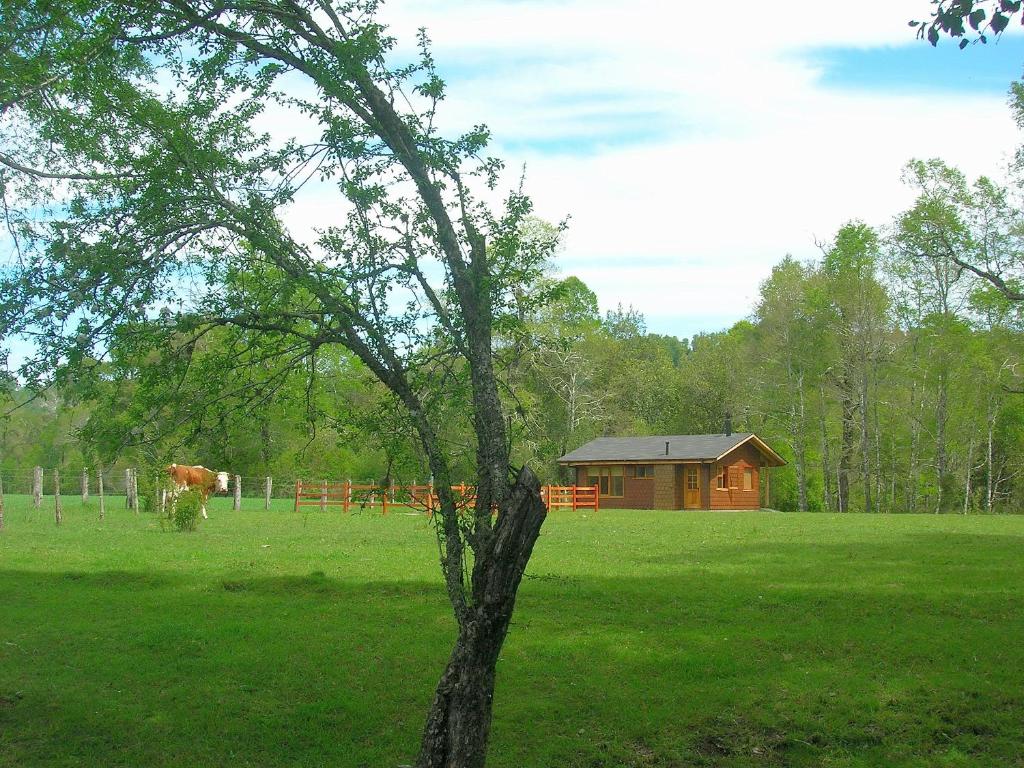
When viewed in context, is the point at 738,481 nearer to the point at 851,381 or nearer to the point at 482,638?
the point at 851,381

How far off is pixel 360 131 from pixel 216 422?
229 centimetres

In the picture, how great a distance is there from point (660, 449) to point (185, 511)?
2722 centimetres

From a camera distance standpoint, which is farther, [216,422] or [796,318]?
[796,318]

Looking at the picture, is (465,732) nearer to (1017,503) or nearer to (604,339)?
(1017,503)

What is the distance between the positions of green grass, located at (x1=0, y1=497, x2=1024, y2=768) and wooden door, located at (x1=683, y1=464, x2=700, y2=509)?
2797 cm

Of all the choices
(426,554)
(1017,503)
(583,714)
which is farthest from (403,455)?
Answer: (1017,503)

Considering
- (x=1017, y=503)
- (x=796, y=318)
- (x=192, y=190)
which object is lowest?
(x=1017, y=503)

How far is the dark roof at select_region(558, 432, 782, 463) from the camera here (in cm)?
4347

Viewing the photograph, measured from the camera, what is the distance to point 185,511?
22.4m

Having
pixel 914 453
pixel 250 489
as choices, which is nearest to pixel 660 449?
pixel 914 453

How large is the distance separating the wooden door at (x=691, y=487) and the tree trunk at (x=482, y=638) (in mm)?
39400

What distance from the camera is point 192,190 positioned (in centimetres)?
615

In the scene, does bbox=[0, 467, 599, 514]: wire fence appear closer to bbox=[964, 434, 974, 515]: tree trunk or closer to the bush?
the bush

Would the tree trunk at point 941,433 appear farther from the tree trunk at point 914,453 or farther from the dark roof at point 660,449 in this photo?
the dark roof at point 660,449
